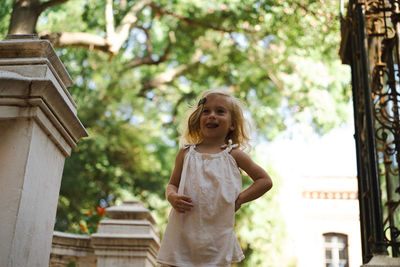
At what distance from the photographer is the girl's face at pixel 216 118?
A: 2.89 meters

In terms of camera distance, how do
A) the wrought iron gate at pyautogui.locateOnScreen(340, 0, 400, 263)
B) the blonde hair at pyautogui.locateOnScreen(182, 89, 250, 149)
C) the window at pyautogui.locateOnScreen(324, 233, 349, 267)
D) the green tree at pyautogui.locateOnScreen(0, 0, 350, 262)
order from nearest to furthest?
the blonde hair at pyautogui.locateOnScreen(182, 89, 250, 149)
the wrought iron gate at pyautogui.locateOnScreen(340, 0, 400, 263)
the green tree at pyautogui.locateOnScreen(0, 0, 350, 262)
the window at pyautogui.locateOnScreen(324, 233, 349, 267)

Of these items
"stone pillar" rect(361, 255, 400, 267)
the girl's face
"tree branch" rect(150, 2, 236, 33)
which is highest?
"tree branch" rect(150, 2, 236, 33)

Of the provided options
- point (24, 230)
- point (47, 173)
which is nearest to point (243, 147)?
point (47, 173)

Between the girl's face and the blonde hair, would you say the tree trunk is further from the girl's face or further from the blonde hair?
the girl's face

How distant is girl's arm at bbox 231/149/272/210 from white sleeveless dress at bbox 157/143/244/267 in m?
0.05

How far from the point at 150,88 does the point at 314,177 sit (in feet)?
31.7

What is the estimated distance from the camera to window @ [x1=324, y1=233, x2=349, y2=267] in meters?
22.0

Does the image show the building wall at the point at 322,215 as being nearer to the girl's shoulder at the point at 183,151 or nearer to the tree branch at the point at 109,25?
the tree branch at the point at 109,25

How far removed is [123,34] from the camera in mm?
9828

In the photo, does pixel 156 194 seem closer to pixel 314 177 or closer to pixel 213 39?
pixel 213 39

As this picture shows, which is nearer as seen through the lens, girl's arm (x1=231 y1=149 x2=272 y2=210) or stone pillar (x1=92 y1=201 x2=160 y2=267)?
girl's arm (x1=231 y1=149 x2=272 y2=210)

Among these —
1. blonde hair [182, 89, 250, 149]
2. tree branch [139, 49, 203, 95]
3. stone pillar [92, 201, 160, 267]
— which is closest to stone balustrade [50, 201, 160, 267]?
stone pillar [92, 201, 160, 267]

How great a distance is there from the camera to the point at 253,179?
280cm

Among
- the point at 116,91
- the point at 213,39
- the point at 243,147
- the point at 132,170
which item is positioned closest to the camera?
the point at 243,147
